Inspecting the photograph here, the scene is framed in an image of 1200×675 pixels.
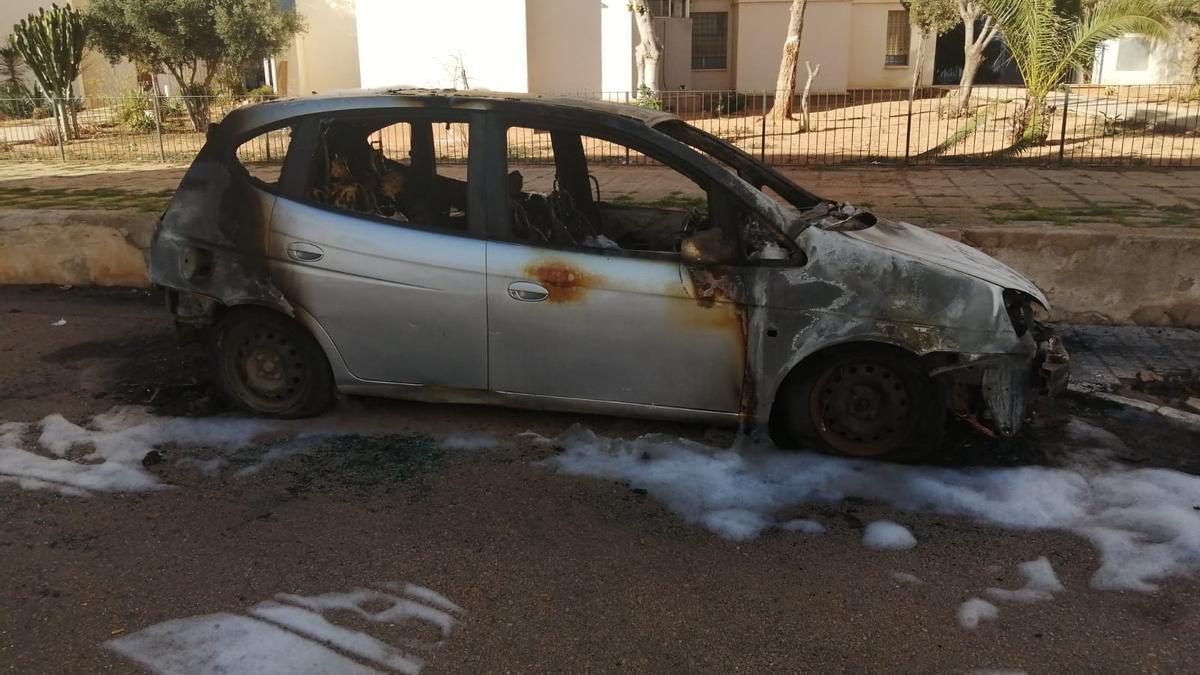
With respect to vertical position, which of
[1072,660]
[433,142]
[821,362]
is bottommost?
[1072,660]

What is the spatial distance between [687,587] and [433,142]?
2778 millimetres

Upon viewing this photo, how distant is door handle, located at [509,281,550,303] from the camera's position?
477cm

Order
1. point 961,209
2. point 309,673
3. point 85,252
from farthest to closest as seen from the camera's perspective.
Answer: point 961,209 → point 85,252 → point 309,673

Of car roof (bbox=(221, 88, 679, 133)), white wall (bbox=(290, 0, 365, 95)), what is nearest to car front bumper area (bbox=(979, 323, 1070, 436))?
car roof (bbox=(221, 88, 679, 133))

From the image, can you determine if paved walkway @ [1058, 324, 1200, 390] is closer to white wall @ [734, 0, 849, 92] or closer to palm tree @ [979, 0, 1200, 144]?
palm tree @ [979, 0, 1200, 144]

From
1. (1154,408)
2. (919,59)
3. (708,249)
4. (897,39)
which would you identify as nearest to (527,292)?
(708,249)

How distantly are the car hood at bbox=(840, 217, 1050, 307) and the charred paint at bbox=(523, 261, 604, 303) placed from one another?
4.11 ft

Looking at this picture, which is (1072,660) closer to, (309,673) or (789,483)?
(789,483)

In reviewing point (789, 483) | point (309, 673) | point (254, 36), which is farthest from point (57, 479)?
point (254, 36)

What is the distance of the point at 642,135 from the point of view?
484cm

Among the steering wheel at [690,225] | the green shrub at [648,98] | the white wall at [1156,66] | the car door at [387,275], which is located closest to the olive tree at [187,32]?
the green shrub at [648,98]

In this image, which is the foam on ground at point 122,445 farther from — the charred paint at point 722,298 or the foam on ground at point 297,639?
the charred paint at point 722,298

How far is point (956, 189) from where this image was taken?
1116cm

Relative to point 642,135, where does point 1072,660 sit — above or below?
below
